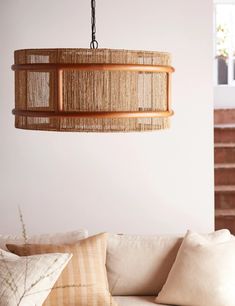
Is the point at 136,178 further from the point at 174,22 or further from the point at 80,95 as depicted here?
the point at 80,95

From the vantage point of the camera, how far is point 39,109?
2590 mm

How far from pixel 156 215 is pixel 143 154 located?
41 centimetres

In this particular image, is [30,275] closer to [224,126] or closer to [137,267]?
[137,267]

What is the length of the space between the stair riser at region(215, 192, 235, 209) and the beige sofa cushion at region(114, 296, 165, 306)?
3840mm

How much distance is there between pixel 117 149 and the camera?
16.5ft

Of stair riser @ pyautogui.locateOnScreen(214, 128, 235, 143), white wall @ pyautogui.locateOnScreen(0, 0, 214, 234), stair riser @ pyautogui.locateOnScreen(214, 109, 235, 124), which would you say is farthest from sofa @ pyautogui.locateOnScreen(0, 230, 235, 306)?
stair riser @ pyautogui.locateOnScreen(214, 109, 235, 124)

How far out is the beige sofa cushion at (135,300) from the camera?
170 inches

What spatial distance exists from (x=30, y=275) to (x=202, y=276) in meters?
0.95

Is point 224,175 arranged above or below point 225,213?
above

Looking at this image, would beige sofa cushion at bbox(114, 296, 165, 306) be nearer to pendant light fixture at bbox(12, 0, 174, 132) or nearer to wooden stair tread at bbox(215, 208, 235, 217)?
pendant light fixture at bbox(12, 0, 174, 132)

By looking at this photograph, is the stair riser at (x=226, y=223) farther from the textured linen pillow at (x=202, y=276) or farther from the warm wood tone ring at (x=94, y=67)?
the warm wood tone ring at (x=94, y=67)

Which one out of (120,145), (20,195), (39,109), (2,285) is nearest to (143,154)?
(120,145)

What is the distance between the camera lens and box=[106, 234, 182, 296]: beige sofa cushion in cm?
444

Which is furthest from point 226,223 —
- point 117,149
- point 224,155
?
point 117,149
